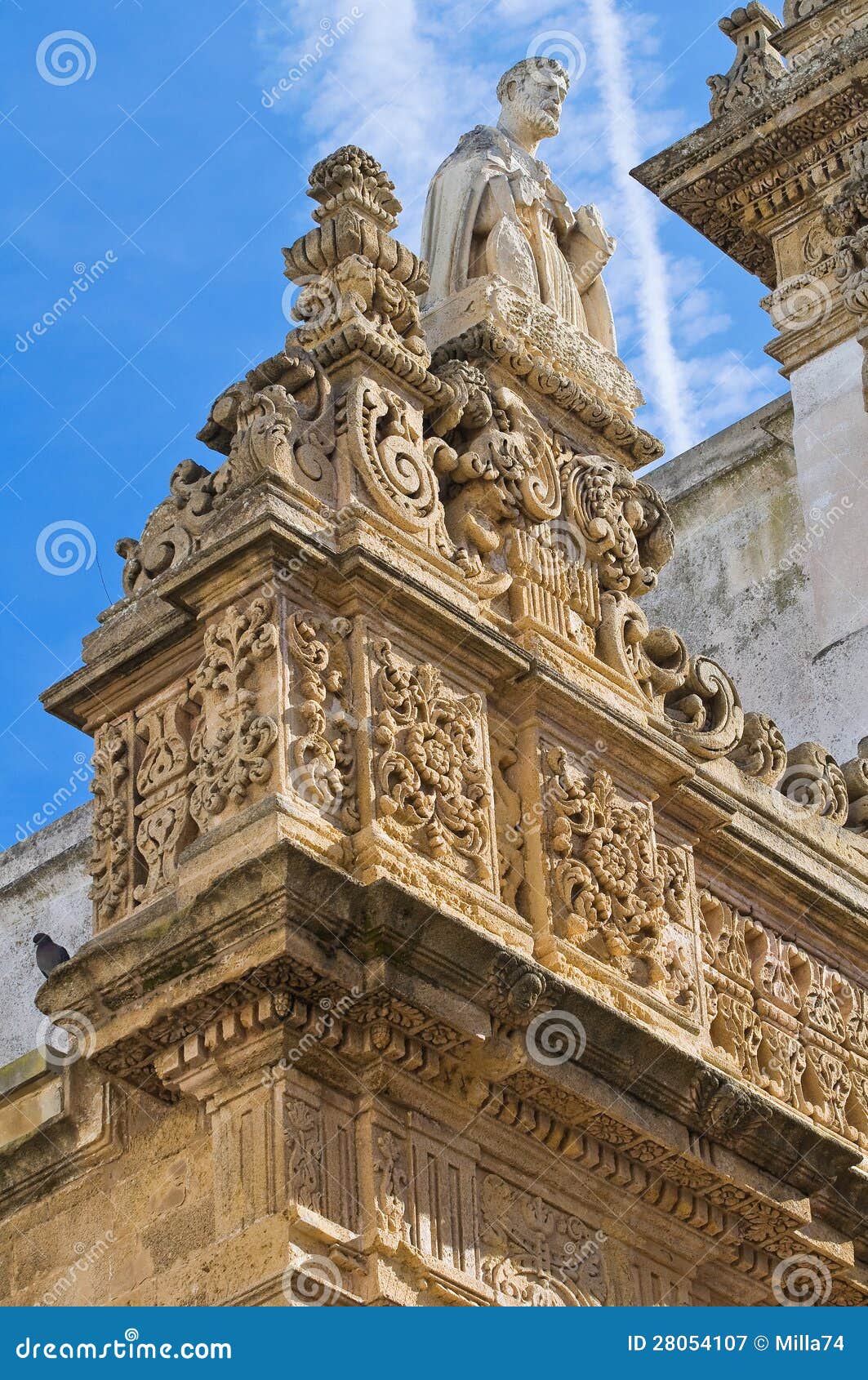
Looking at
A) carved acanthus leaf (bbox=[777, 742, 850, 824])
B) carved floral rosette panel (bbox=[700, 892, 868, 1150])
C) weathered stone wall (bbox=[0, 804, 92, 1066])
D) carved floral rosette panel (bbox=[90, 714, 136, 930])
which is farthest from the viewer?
weathered stone wall (bbox=[0, 804, 92, 1066])

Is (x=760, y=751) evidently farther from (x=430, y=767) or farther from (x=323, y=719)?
(x=323, y=719)

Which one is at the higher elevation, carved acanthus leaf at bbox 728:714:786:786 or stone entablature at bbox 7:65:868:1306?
carved acanthus leaf at bbox 728:714:786:786

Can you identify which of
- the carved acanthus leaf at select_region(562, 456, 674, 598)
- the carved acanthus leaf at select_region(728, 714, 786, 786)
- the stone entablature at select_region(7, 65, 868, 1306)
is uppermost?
the carved acanthus leaf at select_region(562, 456, 674, 598)

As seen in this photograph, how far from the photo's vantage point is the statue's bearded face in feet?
48.3

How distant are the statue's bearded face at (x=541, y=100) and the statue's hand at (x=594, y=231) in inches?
18.2

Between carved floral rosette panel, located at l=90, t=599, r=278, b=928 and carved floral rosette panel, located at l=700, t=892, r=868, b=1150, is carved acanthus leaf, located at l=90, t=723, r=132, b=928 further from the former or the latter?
carved floral rosette panel, located at l=700, t=892, r=868, b=1150

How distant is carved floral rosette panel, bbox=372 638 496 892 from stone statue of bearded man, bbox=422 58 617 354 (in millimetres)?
2555

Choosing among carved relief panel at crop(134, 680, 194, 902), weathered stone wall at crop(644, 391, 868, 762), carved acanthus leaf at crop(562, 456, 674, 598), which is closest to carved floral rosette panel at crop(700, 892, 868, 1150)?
carved acanthus leaf at crop(562, 456, 674, 598)

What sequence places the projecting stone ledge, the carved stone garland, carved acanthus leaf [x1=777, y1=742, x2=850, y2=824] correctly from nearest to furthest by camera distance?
the carved stone garland
the projecting stone ledge
carved acanthus leaf [x1=777, y1=742, x2=850, y2=824]

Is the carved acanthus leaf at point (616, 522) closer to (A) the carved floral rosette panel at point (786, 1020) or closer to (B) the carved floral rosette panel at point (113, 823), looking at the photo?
(A) the carved floral rosette panel at point (786, 1020)

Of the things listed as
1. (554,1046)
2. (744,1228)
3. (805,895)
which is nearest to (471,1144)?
(554,1046)

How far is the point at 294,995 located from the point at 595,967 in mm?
1607

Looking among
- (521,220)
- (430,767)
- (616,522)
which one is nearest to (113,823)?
(430,767)

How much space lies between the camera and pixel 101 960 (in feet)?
36.6
